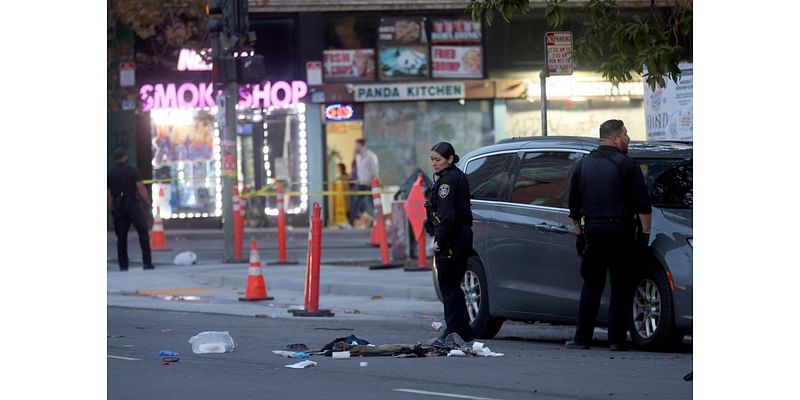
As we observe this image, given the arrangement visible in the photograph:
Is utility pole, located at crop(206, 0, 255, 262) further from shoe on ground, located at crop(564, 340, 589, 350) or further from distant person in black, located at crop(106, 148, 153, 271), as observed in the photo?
shoe on ground, located at crop(564, 340, 589, 350)

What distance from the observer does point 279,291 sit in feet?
65.1

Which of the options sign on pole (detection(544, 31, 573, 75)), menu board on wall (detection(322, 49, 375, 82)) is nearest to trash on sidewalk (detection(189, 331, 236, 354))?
sign on pole (detection(544, 31, 573, 75))

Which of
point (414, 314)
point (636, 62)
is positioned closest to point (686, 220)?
point (636, 62)

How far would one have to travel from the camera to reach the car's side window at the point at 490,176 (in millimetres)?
13867

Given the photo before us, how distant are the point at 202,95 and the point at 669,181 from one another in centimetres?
2121

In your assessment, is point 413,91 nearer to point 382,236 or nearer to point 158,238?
point 158,238

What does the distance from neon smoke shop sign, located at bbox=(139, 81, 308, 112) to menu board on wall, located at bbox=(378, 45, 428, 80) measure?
1.65 meters

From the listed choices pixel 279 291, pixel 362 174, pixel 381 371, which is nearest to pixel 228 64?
pixel 279 291

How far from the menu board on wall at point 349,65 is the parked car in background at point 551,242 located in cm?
1874

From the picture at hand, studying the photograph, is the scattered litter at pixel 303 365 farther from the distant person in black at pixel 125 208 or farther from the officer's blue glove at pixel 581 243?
the distant person in black at pixel 125 208

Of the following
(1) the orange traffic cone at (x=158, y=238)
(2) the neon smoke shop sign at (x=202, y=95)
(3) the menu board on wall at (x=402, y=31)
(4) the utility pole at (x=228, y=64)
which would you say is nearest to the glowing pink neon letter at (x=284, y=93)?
(2) the neon smoke shop sign at (x=202, y=95)

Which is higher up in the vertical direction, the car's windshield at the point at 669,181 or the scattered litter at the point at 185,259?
the car's windshield at the point at 669,181
